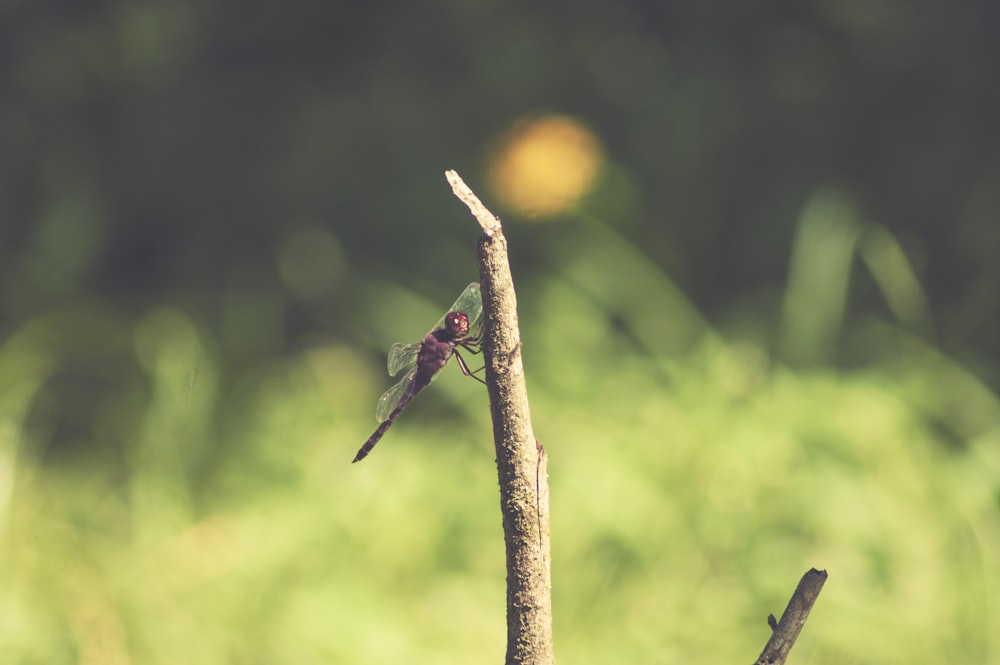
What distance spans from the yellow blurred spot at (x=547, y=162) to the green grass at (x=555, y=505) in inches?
6.9

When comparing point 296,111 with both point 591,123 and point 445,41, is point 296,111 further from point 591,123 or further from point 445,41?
point 591,123

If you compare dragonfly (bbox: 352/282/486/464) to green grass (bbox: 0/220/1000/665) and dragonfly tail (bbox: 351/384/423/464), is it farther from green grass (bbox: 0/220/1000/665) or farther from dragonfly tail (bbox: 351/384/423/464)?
green grass (bbox: 0/220/1000/665)

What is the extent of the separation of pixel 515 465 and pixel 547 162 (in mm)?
1546

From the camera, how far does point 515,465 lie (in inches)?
9.7

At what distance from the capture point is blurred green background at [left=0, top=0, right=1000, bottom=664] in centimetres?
143

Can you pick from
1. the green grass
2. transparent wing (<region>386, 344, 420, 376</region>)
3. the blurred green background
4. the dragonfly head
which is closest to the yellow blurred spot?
the blurred green background

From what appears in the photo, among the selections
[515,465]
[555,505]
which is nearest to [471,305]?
[515,465]

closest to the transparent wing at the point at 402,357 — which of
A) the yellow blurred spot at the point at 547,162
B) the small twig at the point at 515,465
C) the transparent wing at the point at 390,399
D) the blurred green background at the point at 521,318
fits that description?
the transparent wing at the point at 390,399

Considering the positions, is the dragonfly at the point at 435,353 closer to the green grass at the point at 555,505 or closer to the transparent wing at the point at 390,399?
the transparent wing at the point at 390,399

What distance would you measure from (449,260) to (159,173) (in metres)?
0.82

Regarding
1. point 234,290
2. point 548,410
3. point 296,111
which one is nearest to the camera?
point 548,410

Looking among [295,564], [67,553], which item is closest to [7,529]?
[67,553]

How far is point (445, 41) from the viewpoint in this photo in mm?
2363

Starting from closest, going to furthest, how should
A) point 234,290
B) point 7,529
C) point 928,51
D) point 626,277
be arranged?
point 7,529, point 626,277, point 928,51, point 234,290
